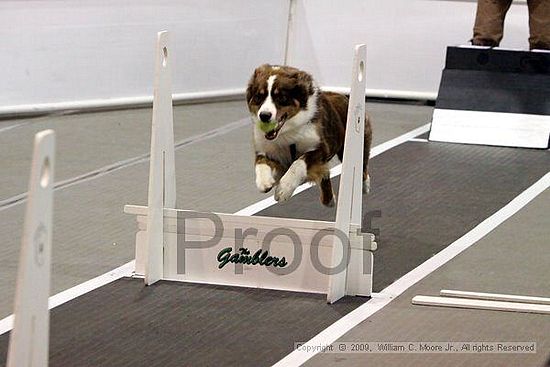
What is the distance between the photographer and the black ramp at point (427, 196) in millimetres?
5492

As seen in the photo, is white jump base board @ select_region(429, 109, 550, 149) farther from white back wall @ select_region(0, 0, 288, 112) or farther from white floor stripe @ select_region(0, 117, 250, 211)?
white back wall @ select_region(0, 0, 288, 112)

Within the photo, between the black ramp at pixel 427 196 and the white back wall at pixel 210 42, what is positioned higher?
the white back wall at pixel 210 42

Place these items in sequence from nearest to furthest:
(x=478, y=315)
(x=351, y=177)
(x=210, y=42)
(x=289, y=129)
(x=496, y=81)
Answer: (x=478, y=315), (x=351, y=177), (x=289, y=129), (x=496, y=81), (x=210, y=42)

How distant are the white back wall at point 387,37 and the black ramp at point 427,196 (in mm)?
2027

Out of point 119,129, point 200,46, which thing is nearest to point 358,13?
point 200,46

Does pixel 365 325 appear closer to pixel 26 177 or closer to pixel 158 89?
pixel 158 89

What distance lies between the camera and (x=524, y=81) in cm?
835

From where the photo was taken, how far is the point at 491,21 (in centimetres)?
852

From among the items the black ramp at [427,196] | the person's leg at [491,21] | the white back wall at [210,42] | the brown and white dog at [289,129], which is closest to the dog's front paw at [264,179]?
the brown and white dog at [289,129]

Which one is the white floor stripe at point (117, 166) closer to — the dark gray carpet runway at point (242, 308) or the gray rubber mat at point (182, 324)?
the dark gray carpet runway at point (242, 308)

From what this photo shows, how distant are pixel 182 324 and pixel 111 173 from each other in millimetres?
2803

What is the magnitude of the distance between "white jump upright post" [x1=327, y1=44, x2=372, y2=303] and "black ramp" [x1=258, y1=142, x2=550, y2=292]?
10.8 inches

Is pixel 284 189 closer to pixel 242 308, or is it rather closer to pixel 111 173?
pixel 242 308

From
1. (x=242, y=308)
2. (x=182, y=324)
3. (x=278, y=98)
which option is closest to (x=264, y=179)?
(x=278, y=98)
